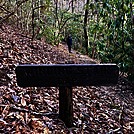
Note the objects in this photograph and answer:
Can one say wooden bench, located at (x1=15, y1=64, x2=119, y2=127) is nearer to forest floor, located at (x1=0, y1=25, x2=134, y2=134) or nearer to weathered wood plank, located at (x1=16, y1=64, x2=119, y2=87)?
weathered wood plank, located at (x1=16, y1=64, x2=119, y2=87)

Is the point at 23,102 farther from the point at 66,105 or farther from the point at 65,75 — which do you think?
the point at 65,75

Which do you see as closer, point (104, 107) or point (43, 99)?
point (43, 99)

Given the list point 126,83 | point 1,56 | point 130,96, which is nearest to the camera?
point 1,56

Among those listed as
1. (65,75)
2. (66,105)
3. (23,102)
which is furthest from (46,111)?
(65,75)

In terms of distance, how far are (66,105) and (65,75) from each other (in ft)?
1.75

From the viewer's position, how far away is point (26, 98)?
4535 millimetres

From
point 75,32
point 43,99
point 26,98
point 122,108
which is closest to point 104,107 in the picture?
point 122,108

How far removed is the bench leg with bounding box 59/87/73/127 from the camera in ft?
12.6

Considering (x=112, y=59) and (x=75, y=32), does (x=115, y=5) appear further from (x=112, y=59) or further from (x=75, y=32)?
(x=75, y=32)

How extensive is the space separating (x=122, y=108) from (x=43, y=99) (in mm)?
2405

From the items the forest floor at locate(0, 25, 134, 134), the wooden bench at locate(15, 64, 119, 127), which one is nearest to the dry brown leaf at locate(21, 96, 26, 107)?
the forest floor at locate(0, 25, 134, 134)

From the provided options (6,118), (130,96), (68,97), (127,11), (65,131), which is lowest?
(130,96)

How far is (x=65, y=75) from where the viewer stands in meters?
3.62

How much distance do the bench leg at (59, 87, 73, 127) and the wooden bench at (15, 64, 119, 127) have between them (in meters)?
0.02
